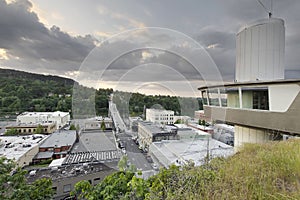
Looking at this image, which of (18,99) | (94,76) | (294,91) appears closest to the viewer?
(294,91)

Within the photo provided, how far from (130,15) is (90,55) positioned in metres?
2.80

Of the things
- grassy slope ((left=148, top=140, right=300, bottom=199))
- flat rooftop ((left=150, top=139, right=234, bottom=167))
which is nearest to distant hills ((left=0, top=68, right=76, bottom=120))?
flat rooftop ((left=150, top=139, right=234, bottom=167))

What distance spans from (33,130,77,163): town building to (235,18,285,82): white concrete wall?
44.8 feet

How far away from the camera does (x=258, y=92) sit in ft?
13.8

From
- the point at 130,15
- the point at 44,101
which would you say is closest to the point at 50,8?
the point at 130,15

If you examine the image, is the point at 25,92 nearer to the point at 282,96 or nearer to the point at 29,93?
the point at 29,93

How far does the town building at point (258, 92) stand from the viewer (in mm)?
3369

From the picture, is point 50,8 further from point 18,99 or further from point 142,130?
point 18,99

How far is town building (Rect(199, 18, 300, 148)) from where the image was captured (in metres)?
3.37

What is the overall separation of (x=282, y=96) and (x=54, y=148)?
50.4 ft

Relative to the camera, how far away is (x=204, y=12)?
6570 millimetres

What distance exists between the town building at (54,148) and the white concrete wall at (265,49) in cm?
1365

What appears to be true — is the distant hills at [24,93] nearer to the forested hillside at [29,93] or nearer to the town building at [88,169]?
the forested hillside at [29,93]

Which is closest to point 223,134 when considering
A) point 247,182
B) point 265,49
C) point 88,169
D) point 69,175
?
point 265,49
